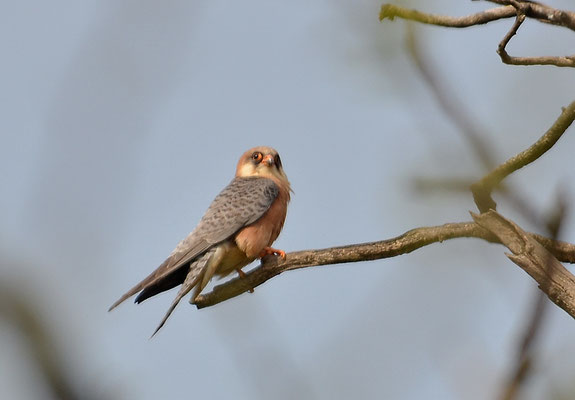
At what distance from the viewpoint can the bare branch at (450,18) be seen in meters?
2.55

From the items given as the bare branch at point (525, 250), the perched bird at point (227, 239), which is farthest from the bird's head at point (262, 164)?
the bare branch at point (525, 250)

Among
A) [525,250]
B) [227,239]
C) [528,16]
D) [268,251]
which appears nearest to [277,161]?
[227,239]

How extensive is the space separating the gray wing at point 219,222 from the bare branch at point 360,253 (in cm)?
62

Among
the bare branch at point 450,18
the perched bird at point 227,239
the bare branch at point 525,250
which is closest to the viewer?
the bare branch at point 450,18

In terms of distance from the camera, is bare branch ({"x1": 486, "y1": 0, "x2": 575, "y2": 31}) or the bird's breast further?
the bird's breast

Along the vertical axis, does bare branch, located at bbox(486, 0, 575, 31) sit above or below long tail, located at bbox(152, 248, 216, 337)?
below

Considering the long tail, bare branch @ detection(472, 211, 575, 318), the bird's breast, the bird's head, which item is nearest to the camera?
bare branch @ detection(472, 211, 575, 318)

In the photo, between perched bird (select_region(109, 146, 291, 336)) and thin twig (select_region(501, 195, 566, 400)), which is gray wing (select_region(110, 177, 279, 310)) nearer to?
perched bird (select_region(109, 146, 291, 336))

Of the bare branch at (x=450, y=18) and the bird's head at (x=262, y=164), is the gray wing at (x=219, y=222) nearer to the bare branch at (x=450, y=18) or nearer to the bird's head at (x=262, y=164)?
the bird's head at (x=262, y=164)

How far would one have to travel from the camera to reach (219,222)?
7.18m

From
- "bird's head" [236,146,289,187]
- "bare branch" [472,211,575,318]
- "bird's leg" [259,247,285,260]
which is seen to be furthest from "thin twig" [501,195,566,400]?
"bird's head" [236,146,289,187]

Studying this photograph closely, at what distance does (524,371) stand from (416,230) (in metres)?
3.23

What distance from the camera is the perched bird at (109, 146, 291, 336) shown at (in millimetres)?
6387

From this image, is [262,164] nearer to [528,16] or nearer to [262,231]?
[262,231]
